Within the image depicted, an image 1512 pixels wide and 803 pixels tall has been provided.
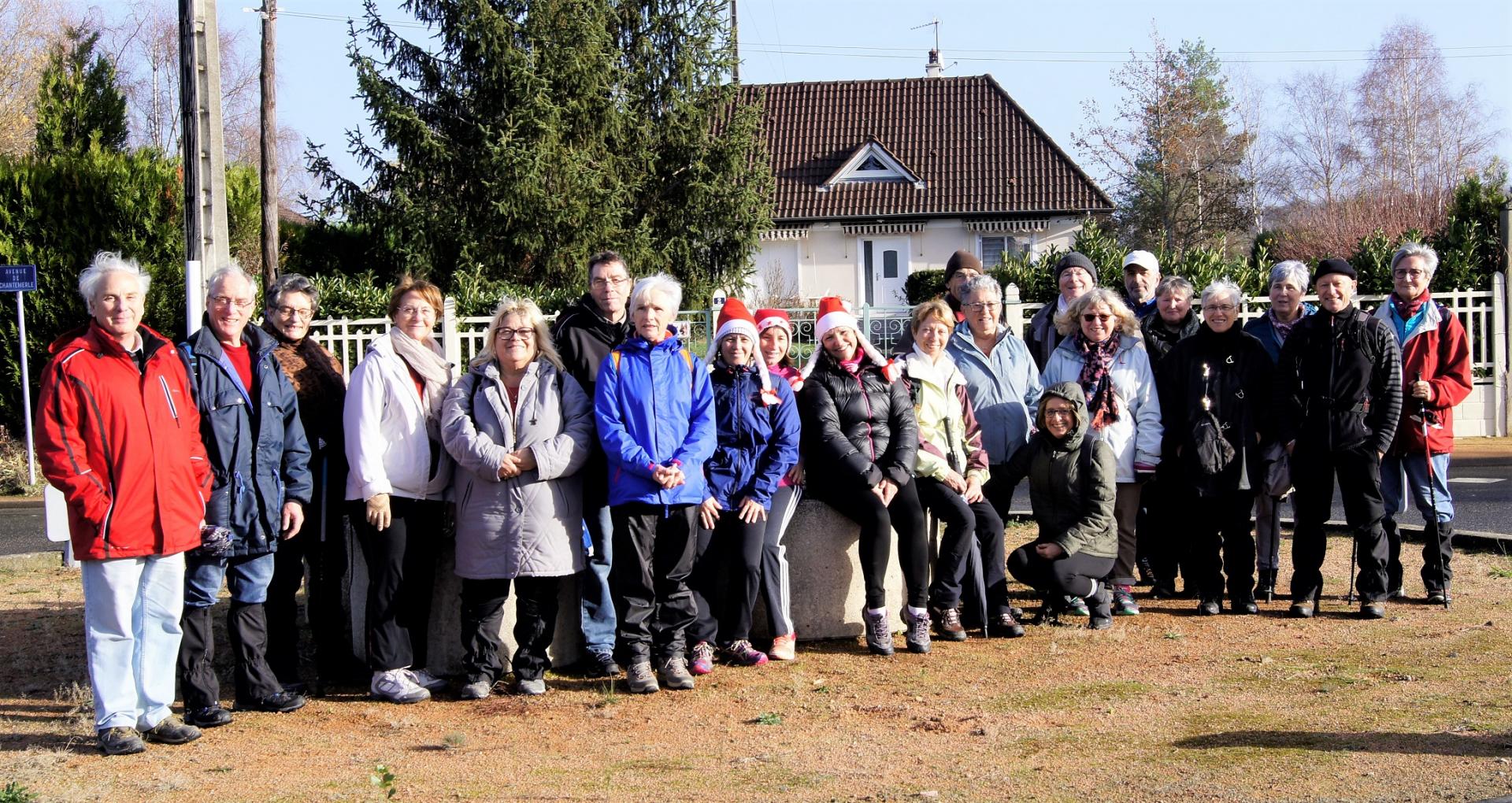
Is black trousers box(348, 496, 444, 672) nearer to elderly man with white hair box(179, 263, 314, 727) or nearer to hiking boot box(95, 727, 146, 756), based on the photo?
elderly man with white hair box(179, 263, 314, 727)

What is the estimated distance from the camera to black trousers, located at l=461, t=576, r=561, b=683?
20.4 feet

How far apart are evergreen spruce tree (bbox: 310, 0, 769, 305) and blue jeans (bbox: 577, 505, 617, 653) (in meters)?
15.3

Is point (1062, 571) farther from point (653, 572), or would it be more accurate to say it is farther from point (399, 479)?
point (399, 479)

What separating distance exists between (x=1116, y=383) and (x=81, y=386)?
204 inches

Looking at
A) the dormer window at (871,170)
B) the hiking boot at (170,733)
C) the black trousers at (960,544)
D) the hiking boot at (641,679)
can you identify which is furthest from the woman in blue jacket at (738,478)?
the dormer window at (871,170)

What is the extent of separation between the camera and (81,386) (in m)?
5.26

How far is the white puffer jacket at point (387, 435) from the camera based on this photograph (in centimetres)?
600

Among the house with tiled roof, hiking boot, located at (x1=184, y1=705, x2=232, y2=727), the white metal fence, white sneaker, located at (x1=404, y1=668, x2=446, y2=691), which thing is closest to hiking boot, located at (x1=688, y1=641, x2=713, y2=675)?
white sneaker, located at (x1=404, y1=668, x2=446, y2=691)

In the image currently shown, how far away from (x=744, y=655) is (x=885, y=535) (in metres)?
0.94

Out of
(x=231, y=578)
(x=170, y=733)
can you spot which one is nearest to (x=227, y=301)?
(x=231, y=578)

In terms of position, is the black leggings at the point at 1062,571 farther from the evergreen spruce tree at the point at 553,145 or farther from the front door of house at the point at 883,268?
the front door of house at the point at 883,268

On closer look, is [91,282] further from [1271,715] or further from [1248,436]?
[1248,436]

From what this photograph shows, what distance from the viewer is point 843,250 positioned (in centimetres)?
3853

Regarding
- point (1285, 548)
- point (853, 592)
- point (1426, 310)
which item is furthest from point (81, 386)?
point (1285, 548)
